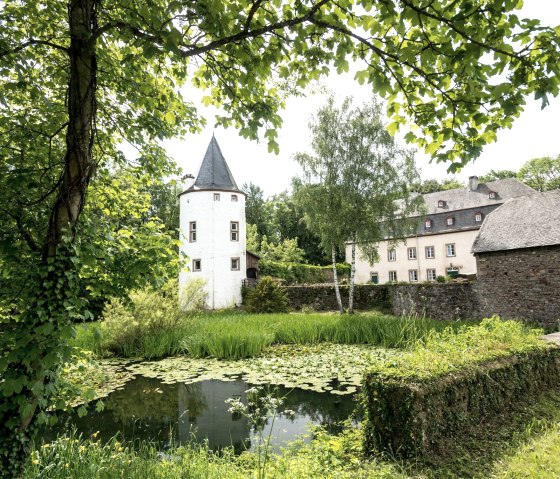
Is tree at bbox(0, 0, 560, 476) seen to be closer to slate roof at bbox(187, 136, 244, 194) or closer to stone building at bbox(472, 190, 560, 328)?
stone building at bbox(472, 190, 560, 328)

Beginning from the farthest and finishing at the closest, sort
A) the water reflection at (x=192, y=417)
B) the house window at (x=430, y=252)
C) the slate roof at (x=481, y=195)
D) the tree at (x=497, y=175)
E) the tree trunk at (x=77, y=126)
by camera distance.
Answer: the tree at (x=497, y=175)
the house window at (x=430, y=252)
the slate roof at (x=481, y=195)
the water reflection at (x=192, y=417)
the tree trunk at (x=77, y=126)

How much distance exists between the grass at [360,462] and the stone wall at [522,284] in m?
12.5

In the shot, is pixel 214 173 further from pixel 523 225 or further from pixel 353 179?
pixel 523 225

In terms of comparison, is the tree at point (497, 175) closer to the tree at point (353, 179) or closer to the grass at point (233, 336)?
the tree at point (353, 179)

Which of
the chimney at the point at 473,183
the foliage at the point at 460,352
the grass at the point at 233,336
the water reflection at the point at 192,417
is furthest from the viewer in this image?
the chimney at the point at 473,183

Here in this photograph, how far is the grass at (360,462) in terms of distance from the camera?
2992 mm

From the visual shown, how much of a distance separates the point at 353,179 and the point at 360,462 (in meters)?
16.4

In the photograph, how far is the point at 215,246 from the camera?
22.7 metres

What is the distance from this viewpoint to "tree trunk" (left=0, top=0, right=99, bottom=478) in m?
2.28

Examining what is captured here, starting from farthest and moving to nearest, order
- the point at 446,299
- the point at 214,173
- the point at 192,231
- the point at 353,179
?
1. the point at 214,173
2. the point at 192,231
3. the point at 353,179
4. the point at 446,299

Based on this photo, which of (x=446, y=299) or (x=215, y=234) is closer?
(x=446, y=299)

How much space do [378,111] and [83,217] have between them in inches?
736

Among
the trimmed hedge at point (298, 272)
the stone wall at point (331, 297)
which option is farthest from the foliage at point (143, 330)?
the trimmed hedge at point (298, 272)

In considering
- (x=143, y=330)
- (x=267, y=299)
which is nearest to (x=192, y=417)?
(x=143, y=330)
